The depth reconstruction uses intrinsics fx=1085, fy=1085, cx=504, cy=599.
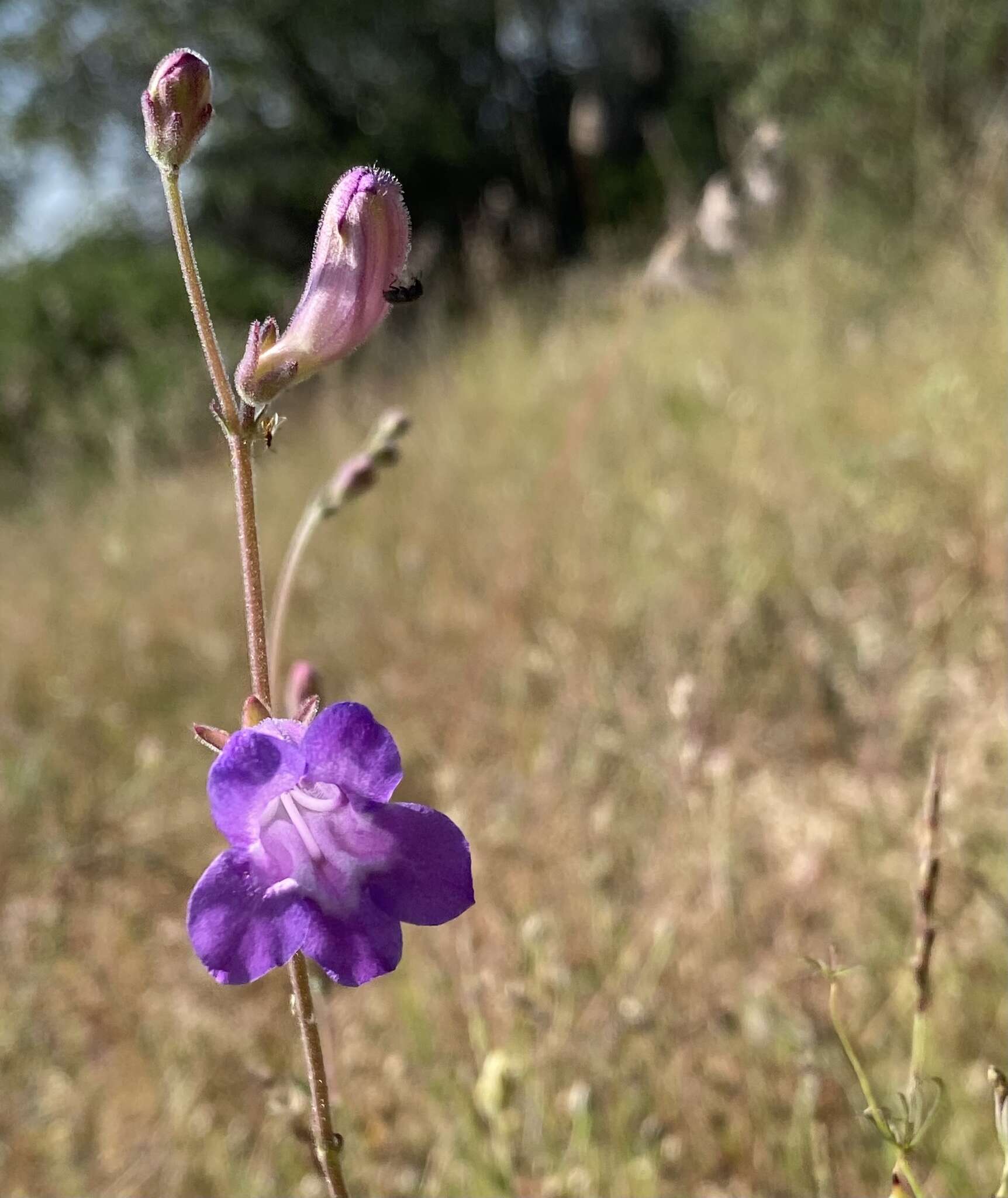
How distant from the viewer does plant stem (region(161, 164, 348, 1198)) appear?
0.73 metres

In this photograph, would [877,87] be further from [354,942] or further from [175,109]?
[354,942]

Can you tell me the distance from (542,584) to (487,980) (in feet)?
7.00

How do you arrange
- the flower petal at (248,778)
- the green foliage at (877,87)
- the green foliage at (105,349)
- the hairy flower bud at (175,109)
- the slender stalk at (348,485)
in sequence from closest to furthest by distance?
the flower petal at (248,778) → the hairy flower bud at (175,109) → the slender stalk at (348,485) → the green foliage at (105,349) → the green foliage at (877,87)

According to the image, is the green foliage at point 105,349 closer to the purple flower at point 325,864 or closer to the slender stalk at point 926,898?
the purple flower at point 325,864

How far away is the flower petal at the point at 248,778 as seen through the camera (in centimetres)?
69

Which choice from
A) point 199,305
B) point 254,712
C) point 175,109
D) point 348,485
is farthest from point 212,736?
point 348,485

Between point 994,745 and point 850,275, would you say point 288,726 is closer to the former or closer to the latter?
point 994,745

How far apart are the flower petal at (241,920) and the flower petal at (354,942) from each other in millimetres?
11

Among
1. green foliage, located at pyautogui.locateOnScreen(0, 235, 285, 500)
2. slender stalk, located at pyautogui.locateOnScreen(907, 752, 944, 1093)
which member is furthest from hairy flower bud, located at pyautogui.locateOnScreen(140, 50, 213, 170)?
green foliage, located at pyautogui.locateOnScreen(0, 235, 285, 500)

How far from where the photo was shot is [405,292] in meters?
0.86

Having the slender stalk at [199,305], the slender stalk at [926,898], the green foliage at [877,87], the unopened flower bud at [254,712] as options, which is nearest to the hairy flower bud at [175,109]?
the slender stalk at [199,305]

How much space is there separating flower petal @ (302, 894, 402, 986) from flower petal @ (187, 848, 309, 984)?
0.4 inches

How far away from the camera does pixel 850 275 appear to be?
19.4ft

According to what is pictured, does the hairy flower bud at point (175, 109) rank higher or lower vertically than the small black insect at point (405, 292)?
higher
